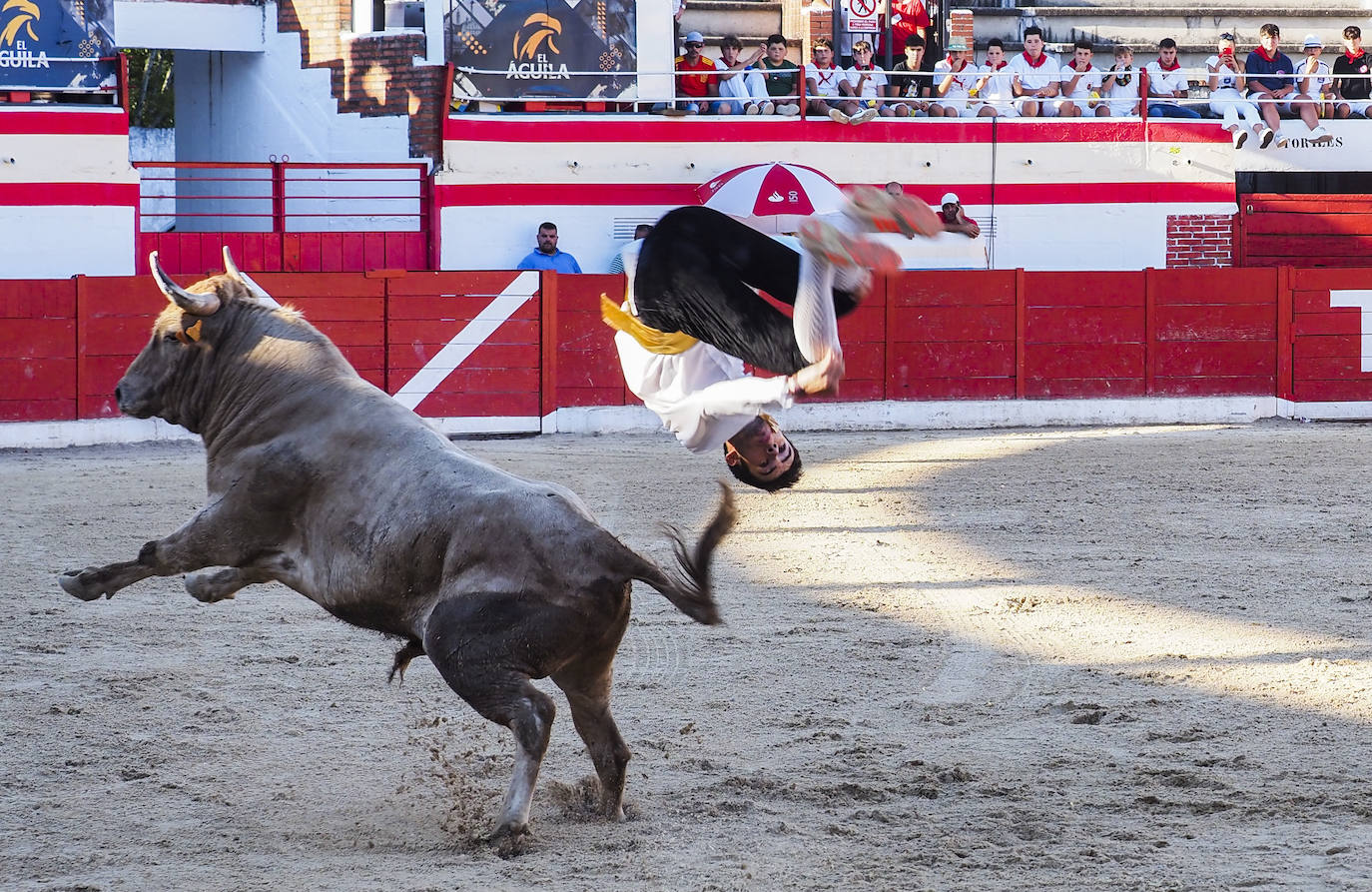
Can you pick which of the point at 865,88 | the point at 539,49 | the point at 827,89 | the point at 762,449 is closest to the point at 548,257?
the point at 539,49

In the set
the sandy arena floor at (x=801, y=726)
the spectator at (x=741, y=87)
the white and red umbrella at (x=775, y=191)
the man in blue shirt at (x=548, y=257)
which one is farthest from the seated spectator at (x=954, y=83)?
the sandy arena floor at (x=801, y=726)

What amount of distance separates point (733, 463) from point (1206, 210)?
13312mm

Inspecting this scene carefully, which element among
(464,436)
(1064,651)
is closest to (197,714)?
(1064,651)

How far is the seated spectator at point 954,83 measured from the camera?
15.9 meters

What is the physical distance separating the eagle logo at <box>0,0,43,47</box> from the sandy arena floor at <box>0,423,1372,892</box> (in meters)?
6.68

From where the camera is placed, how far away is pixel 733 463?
177 inches

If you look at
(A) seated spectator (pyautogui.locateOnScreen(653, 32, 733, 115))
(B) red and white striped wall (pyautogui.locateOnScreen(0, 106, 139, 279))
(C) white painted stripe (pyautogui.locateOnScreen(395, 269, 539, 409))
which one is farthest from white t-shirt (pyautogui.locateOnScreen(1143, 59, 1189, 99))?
(B) red and white striped wall (pyautogui.locateOnScreen(0, 106, 139, 279))

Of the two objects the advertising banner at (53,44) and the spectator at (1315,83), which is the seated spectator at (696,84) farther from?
the spectator at (1315,83)

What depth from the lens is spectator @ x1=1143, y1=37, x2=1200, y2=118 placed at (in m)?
16.4

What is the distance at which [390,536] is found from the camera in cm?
398

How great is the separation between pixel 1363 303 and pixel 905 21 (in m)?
5.97

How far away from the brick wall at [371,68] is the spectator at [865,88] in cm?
393

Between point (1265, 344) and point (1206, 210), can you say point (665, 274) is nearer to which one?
point (1265, 344)

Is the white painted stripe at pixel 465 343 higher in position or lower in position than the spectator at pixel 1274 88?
lower
